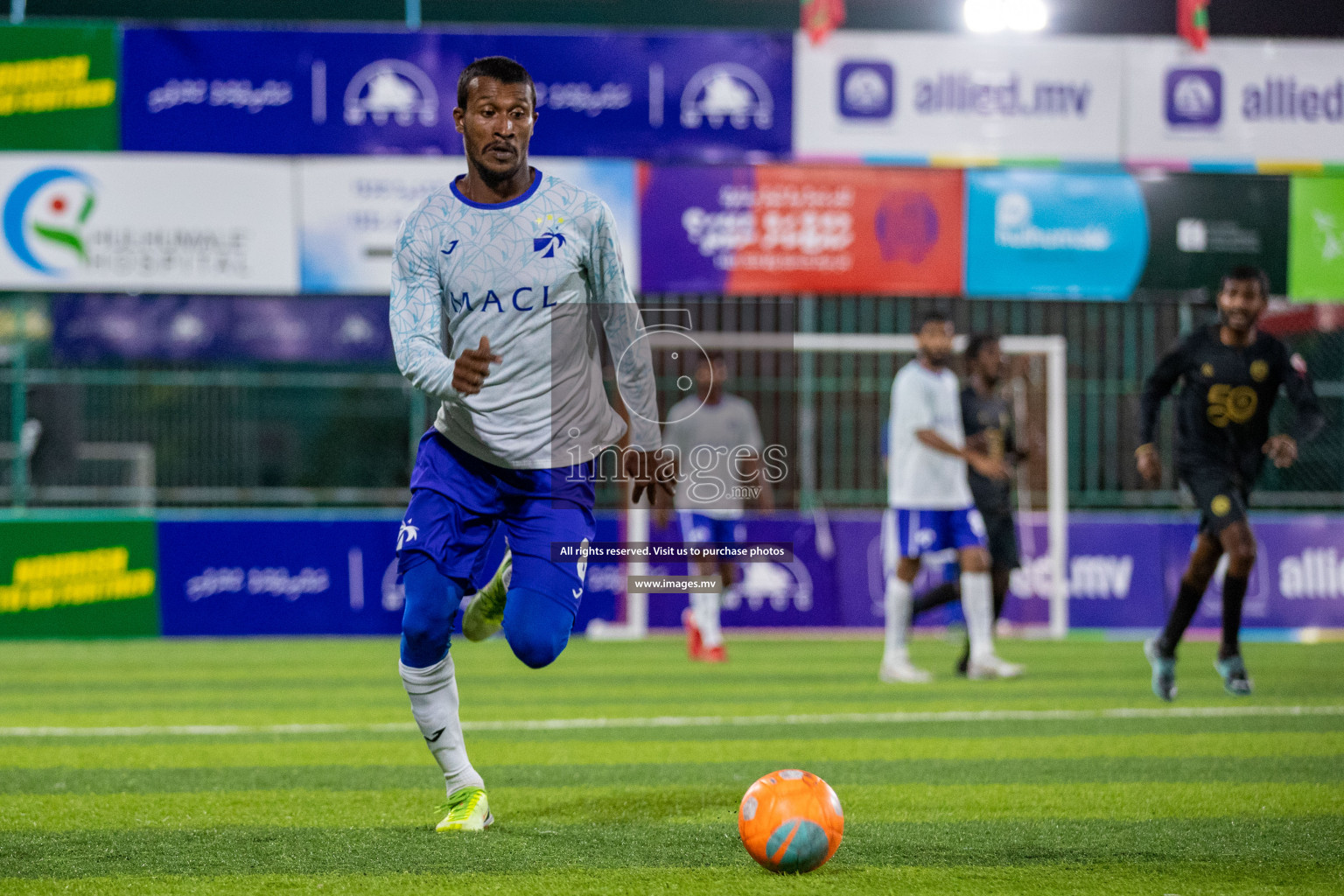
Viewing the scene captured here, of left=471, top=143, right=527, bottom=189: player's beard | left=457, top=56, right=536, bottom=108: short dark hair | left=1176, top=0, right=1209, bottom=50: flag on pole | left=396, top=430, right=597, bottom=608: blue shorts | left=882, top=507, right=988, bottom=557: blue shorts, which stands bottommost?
left=882, top=507, right=988, bottom=557: blue shorts

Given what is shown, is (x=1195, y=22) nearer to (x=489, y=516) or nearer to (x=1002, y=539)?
(x=1002, y=539)

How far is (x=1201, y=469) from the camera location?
28.8ft

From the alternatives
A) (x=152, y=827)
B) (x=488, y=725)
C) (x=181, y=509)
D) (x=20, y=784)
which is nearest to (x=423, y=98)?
(x=181, y=509)

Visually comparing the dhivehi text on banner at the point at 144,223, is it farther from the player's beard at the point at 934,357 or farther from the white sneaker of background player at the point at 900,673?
the white sneaker of background player at the point at 900,673

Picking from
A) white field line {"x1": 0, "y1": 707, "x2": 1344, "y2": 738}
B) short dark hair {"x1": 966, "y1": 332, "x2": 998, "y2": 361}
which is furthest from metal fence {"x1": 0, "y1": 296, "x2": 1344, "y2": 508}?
white field line {"x1": 0, "y1": 707, "x2": 1344, "y2": 738}

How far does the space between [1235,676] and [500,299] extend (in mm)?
5919

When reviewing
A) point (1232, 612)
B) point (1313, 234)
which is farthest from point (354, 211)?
point (1313, 234)

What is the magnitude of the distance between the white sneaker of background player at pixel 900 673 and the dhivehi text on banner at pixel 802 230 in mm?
5340

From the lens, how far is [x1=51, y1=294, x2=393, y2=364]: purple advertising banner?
56.5 feet

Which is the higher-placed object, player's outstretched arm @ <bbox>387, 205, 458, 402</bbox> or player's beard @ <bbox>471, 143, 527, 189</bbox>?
player's beard @ <bbox>471, 143, 527, 189</bbox>

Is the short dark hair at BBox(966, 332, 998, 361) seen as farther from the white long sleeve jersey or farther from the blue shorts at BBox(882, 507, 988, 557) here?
the white long sleeve jersey

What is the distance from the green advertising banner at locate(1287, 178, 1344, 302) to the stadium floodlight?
139 inches

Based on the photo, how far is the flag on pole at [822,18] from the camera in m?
14.7

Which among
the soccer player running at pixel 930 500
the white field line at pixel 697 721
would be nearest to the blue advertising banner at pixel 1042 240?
the soccer player running at pixel 930 500
